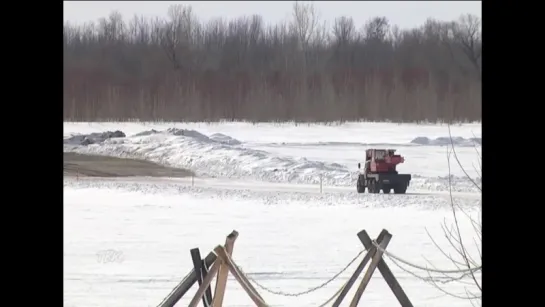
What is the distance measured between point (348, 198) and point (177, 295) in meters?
16.5

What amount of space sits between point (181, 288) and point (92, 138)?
34.3 metres

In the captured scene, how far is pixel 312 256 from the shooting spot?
12859 millimetres

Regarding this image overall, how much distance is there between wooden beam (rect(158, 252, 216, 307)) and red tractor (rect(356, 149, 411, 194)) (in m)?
17.4

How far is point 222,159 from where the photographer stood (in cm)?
3244

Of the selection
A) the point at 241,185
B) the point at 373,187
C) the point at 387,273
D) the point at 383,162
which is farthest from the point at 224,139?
the point at 387,273

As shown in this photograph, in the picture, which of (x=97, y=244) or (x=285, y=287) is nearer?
(x=285, y=287)

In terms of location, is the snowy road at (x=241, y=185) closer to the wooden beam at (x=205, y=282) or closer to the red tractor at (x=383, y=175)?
the red tractor at (x=383, y=175)

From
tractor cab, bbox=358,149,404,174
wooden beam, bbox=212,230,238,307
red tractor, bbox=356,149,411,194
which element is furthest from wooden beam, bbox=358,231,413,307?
tractor cab, bbox=358,149,404,174

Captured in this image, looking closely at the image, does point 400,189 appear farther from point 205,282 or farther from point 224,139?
point 205,282

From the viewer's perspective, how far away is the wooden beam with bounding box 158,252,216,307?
5730mm

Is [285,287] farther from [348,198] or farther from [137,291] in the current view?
[348,198]

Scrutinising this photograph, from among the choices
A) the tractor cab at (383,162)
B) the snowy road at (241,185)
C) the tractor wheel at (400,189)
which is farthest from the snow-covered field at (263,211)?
the tractor cab at (383,162)

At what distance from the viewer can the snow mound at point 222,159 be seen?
2766cm
